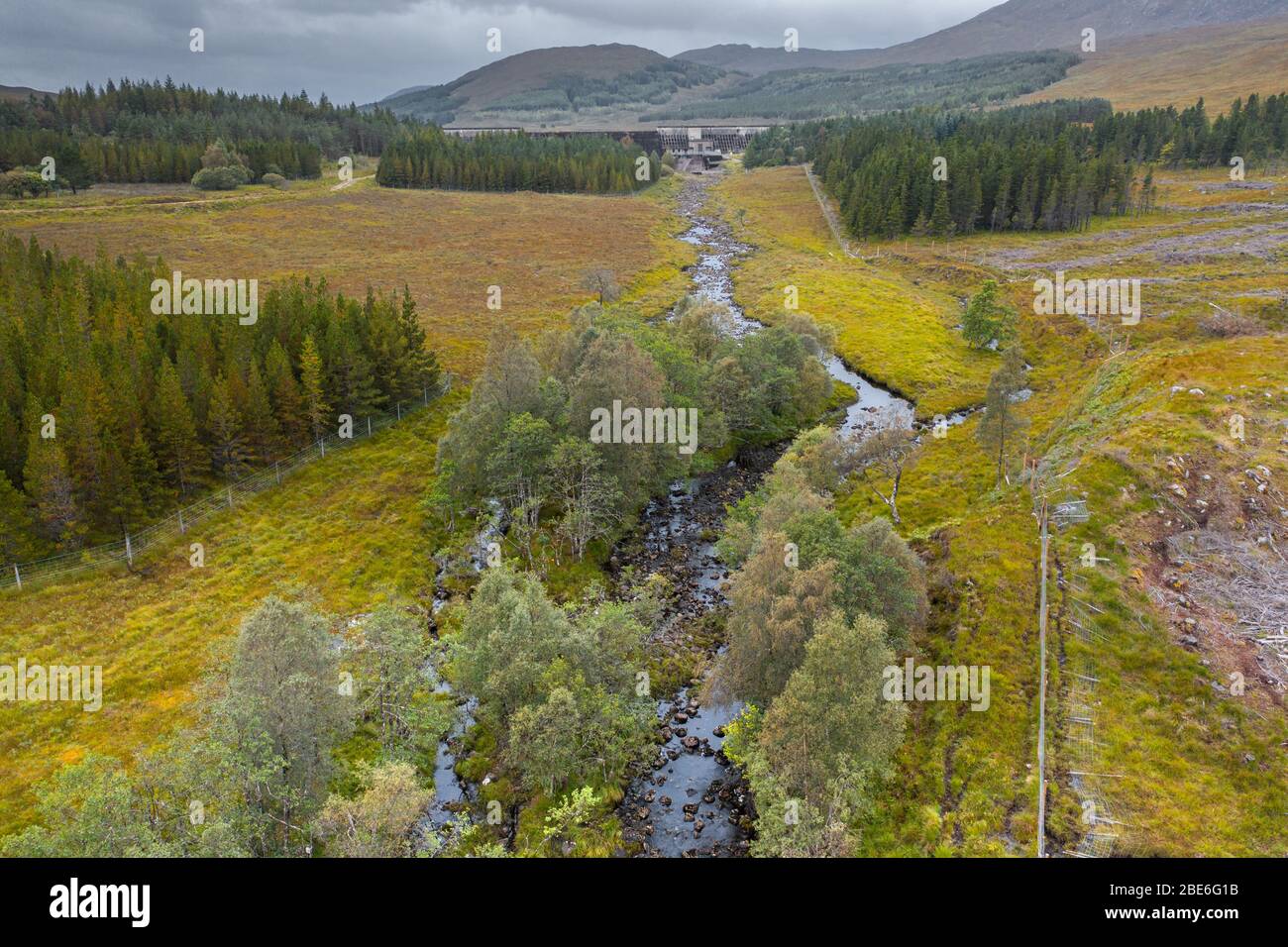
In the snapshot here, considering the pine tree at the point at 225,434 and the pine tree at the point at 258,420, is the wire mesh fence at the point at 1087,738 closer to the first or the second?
the pine tree at the point at 258,420

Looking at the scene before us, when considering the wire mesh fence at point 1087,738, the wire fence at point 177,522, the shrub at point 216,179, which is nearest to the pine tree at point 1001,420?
the wire mesh fence at point 1087,738

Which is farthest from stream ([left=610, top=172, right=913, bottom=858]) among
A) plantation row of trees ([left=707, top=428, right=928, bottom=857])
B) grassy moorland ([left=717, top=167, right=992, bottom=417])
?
grassy moorland ([left=717, top=167, right=992, bottom=417])

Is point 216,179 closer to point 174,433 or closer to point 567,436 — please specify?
point 174,433

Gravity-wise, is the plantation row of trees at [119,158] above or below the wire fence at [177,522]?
above

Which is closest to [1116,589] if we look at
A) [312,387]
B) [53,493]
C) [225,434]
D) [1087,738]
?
[1087,738]

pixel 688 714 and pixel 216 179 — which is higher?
pixel 216 179
